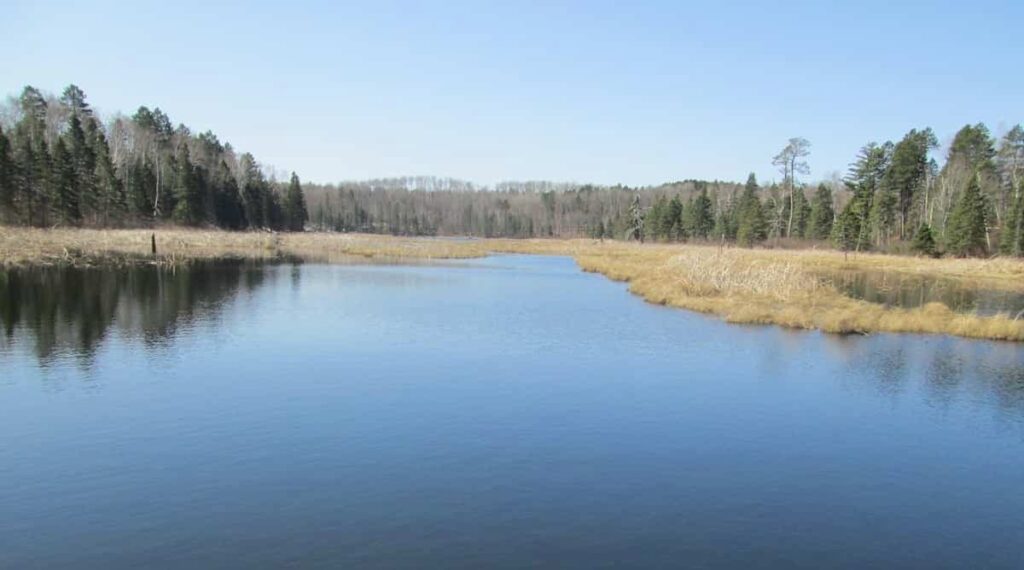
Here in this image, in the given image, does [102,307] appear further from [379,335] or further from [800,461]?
[800,461]

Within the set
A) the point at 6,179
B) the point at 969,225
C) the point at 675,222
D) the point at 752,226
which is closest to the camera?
the point at 6,179

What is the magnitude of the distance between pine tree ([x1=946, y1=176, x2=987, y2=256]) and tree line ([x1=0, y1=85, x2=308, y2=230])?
74.6m

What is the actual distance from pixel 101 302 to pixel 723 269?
26.9m

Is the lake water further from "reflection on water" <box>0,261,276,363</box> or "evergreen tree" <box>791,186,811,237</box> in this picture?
"evergreen tree" <box>791,186,811,237</box>

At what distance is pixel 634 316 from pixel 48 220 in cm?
5513

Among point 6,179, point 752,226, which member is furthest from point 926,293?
point 6,179

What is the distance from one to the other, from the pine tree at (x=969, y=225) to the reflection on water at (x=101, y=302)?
53993 mm

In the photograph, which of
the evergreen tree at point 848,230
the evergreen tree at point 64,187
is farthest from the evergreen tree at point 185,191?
the evergreen tree at point 848,230

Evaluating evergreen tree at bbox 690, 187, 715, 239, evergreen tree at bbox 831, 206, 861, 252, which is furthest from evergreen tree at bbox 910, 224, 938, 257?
evergreen tree at bbox 690, 187, 715, 239

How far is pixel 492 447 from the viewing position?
1063cm

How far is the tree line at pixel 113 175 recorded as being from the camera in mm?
54562

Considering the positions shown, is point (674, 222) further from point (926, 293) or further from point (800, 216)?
point (926, 293)

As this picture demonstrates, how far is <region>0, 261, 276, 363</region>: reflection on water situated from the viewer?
17641mm

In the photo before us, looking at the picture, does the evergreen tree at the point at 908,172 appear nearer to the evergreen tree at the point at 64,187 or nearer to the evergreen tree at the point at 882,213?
the evergreen tree at the point at 882,213
